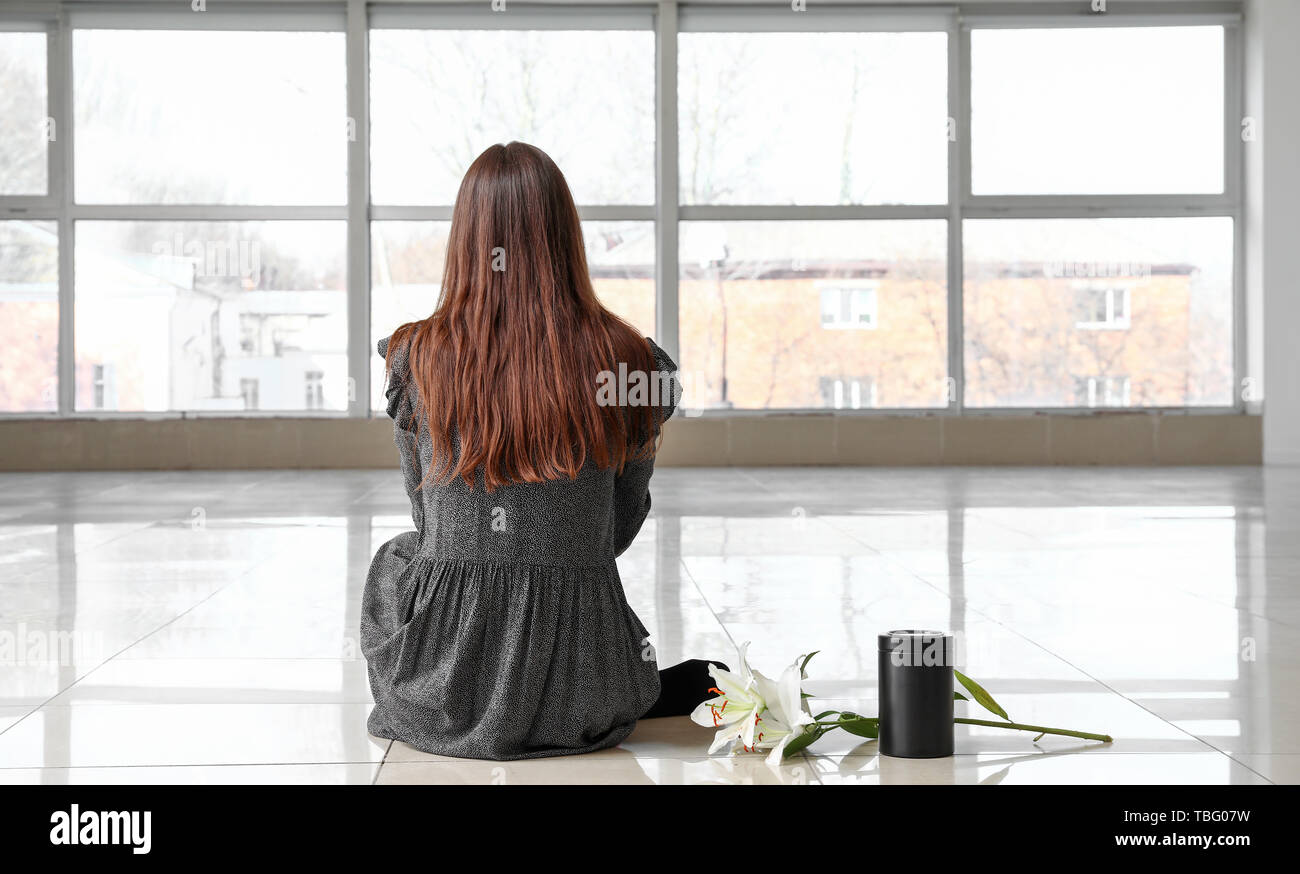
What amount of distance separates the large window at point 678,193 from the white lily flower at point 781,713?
9.06 metres

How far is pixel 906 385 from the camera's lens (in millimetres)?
11703

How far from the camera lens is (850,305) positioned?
460 inches

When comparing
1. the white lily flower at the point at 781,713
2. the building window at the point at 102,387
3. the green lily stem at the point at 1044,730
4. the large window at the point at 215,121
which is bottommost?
the green lily stem at the point at 1044,730

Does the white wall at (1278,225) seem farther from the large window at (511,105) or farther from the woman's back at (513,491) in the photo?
the woman's back at (513,491)

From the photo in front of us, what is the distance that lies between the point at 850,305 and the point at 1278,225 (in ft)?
12.4

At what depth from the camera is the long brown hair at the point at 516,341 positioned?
7.36 ft

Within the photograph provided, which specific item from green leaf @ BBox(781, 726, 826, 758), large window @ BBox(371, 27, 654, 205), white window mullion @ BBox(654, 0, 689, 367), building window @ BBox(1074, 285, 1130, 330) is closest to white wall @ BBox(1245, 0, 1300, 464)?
building window @ BBox(1074, 285, 1130, 330)

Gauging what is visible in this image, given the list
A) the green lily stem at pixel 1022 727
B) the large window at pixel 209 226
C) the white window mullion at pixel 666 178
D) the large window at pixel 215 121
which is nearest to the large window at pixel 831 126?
the white window mullion at pixel 666 178

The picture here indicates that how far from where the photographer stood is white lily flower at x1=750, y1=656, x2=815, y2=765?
7.58 feet

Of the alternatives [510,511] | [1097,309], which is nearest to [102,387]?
[1097,309]

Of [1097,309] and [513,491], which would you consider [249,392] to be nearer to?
[1097,309]

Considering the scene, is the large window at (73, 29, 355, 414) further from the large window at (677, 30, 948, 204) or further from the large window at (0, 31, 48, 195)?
the large window at (677, 30, 948, 204)

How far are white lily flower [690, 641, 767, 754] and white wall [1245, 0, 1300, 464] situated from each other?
1040 centimetres

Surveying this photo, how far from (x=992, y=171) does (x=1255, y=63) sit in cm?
244
